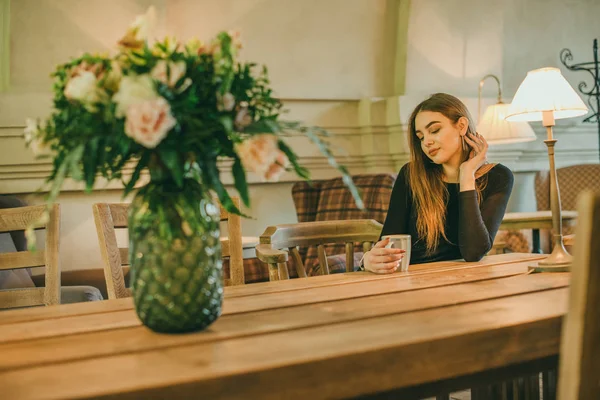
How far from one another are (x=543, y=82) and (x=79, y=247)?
9.63 feet

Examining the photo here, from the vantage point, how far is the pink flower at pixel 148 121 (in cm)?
108

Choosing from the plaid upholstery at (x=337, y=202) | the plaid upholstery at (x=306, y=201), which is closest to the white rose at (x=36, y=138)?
the plaid upholstery at (x=337, y=202)

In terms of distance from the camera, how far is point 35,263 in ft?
6.70

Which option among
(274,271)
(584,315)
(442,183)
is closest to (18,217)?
(274,271)

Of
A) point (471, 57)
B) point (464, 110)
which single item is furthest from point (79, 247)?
point (471, 57)

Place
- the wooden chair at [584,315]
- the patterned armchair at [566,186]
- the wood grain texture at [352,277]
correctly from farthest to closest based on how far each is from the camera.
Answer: the patterned armchair at [566,186], the wood grain texture at [352,277], the wooden chair at [584,315]

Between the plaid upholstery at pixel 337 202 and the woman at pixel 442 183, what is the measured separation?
5.29 feet

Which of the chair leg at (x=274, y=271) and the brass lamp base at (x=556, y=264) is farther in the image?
the chair leg at (x=274, y=271)

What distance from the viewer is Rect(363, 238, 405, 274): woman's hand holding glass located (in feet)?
6.36

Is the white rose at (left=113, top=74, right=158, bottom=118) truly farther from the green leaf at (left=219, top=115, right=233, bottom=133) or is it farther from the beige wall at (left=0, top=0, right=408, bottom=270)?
the beige wall at (left=0, top=0, right=408, bottom=270)

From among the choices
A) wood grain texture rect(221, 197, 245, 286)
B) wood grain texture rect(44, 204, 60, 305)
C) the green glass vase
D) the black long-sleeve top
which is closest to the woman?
the black long-sleeve top

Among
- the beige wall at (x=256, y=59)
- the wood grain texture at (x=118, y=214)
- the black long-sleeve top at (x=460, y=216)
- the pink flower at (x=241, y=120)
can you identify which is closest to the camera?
the pink flower at (x=241, y=120)

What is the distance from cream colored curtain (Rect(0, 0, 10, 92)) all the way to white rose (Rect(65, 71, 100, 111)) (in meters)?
3.17

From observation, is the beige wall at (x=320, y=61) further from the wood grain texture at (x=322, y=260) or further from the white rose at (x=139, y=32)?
the white rose at (x=139, y=32)
